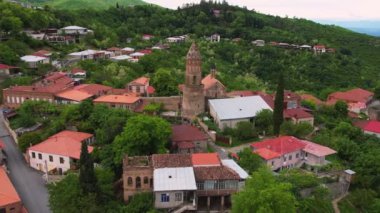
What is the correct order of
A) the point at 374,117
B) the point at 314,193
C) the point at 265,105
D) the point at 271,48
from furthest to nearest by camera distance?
the point at 271,48, the point at 374,117, the point at 265,105, the point at 314,193

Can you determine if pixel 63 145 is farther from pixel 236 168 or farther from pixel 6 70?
pixel 6 70

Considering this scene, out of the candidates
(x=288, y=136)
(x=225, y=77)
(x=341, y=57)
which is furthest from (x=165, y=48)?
(x=288, y=136)

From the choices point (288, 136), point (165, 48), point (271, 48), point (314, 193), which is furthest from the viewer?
point (271, 48)

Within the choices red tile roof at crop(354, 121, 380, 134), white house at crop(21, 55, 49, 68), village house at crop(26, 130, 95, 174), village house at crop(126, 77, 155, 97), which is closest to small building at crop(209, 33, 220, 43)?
white house at crop(21, 55, 49, 68)

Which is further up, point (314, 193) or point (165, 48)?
point (165, 48)

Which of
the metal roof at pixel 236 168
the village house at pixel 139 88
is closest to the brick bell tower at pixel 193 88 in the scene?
the village house at pixel 139 88

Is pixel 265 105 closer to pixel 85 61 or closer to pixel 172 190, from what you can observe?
pixel 172 190

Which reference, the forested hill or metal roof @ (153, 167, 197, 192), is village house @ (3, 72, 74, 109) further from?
metal roof @ (153, 167, 197, 192)
